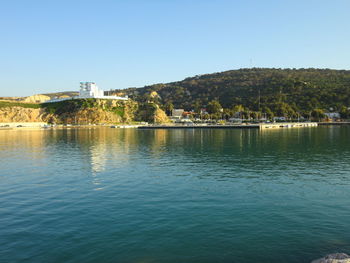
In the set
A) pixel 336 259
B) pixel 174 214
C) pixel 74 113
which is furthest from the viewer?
pixel 74 113

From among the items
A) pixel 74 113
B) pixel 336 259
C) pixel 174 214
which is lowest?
pixel 174 214

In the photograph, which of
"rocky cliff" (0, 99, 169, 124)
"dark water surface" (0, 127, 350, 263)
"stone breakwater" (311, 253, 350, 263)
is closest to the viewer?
"stone breakwater" (311, 253, 350, 263)

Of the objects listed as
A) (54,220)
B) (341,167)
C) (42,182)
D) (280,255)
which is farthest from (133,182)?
(341,167)

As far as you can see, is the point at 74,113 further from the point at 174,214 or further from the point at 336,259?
the point at 336,259

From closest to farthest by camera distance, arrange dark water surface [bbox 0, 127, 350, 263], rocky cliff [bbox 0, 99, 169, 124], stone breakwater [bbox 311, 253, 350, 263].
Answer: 1. stone breakwater [bbox 311, 253, 350, 263]
2. dark water surface [bbox 0, 127, 350, 263]
3. rocky cliff [bbox 0, 99, 169, 124]

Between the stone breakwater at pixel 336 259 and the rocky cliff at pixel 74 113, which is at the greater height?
the rocky cliff at pixel 74 113

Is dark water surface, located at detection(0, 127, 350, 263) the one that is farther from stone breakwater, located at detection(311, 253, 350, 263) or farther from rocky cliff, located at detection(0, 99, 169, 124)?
rocky cliff, located at detection(0, 99, 169, 124)

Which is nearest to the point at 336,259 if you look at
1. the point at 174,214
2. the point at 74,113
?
the point at 174,214

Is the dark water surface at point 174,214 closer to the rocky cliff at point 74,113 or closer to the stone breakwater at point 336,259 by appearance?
the stone breakwater at point 336,259

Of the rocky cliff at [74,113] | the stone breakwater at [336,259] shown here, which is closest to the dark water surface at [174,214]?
the stone breakwater at [336,259]

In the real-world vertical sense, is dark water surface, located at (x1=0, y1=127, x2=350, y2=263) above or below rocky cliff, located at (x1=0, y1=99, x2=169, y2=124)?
below

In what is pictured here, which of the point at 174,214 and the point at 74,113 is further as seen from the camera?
the point at 74,113

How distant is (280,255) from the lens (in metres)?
13.2

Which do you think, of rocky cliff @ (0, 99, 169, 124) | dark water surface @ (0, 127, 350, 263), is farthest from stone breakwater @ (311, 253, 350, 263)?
rocky cliff @ (0, 99, 169, 124)
